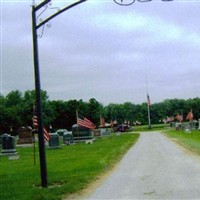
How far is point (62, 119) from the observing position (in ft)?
415

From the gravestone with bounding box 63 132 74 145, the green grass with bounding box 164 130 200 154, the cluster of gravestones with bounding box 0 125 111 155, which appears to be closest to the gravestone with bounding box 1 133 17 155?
the cluster of gravestones with bounding box 0 125 111 155

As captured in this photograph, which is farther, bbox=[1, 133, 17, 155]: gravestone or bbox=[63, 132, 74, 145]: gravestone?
bbox=[63, 132, 74, 145]: gravestone

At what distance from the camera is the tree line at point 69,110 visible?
10605cm

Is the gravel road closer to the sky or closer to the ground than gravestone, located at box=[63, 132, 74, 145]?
closer to the ground

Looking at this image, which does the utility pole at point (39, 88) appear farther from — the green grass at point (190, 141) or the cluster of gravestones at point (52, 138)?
the cluster of gravestones at point (52, 138)

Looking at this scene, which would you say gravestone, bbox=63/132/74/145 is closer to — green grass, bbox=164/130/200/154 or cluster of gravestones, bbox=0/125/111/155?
cluster of gravestones, bbox=0/125/111/155

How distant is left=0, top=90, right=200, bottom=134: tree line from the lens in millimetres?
106050

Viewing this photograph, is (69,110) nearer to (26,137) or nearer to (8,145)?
(26,137)

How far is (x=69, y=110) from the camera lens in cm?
12700

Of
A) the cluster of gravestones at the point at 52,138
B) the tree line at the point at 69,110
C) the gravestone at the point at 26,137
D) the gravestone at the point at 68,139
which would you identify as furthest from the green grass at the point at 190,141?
the tree line at the point at 69,110

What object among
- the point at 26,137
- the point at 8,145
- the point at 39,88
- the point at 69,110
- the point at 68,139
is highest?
the point at 69,110

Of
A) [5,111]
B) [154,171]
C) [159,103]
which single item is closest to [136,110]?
[159,103]

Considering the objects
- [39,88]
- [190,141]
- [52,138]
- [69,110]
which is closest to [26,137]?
[52,138]

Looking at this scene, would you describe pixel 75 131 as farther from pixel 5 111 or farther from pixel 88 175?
pixel 5 111
